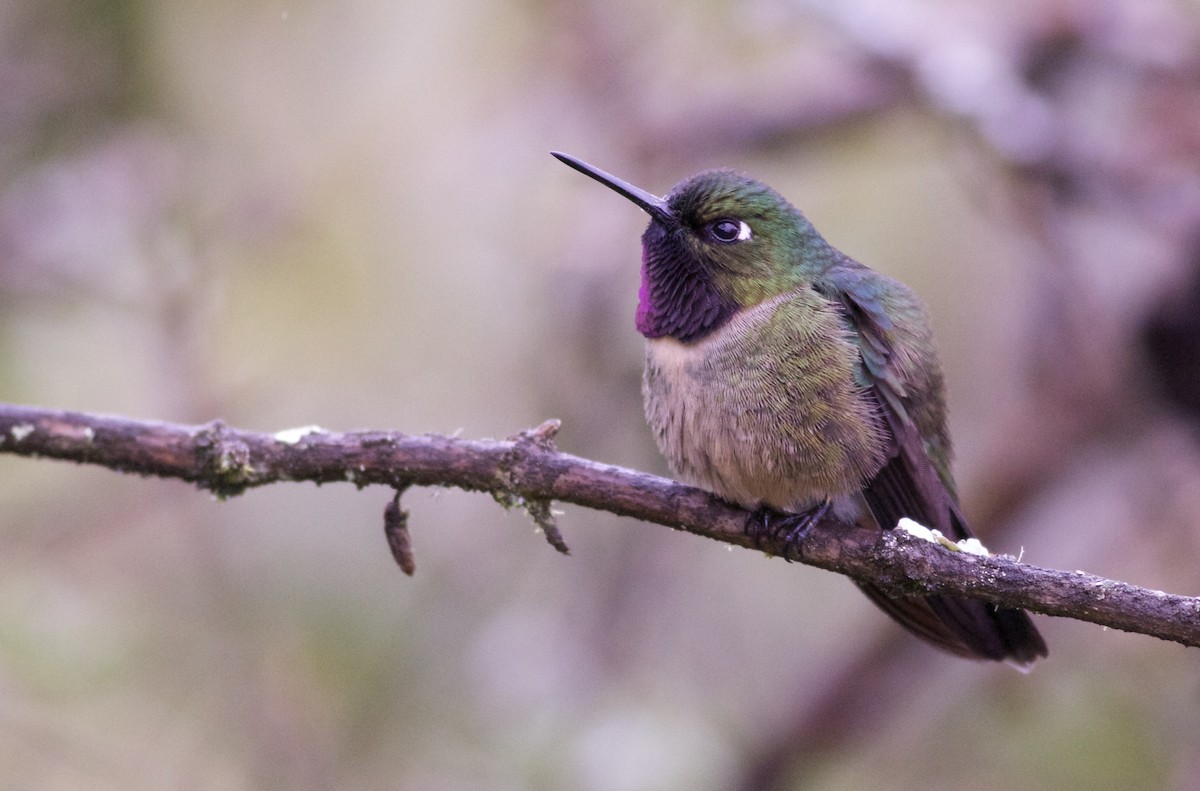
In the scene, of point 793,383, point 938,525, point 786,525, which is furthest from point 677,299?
point 938,525

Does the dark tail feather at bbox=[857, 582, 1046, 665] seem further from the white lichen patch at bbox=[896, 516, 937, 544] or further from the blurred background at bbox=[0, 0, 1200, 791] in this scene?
the blurred background at bbox=[0, 0, 1200, 791]

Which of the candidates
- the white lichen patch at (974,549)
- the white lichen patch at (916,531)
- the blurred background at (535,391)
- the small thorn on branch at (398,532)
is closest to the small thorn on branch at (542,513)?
the small thorn on branch at (398,532)

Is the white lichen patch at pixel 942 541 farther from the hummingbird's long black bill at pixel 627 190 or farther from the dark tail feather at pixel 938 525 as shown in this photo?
the hummingbird's long black bill at pixel 627 190

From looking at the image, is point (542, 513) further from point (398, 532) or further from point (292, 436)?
point (292, 436)

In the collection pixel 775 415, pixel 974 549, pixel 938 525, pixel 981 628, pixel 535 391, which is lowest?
pixel 981 628

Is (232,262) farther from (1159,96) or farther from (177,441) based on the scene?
(1159,96)
